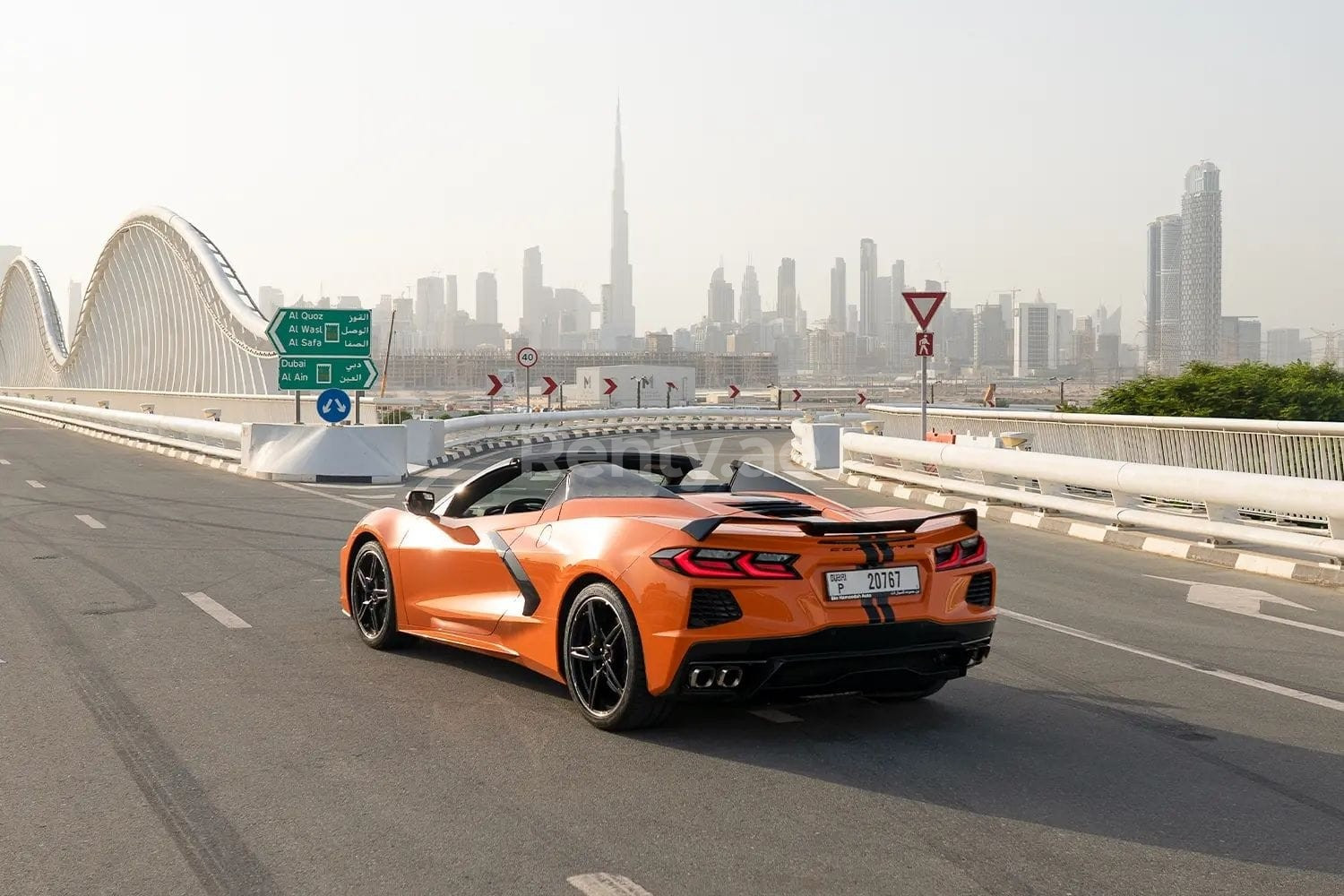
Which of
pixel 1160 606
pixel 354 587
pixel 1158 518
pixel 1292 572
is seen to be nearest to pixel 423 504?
pixel 354 587

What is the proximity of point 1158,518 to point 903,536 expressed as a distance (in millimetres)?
9531

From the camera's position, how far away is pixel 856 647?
6020mm

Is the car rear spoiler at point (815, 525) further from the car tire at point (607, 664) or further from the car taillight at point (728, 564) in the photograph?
the car tire at point (607, 664)

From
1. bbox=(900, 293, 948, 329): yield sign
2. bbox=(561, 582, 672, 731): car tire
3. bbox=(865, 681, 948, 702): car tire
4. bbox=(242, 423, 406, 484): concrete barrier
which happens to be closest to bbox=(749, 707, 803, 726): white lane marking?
bbox=(865, 681, 948, 702): car tire

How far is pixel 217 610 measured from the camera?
9883mm

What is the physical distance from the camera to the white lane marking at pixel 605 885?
4.21 meters

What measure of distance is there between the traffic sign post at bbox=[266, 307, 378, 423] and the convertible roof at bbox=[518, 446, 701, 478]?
867 inches

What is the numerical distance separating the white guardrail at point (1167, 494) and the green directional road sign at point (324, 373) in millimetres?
13019

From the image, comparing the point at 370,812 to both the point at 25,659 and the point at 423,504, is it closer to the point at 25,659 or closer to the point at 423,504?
the point at 423,504

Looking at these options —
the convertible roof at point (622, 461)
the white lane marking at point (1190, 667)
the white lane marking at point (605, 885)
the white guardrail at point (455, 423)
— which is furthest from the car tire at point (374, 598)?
the white guardrail at point (455, 423)

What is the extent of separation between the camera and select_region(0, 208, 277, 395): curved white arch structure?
76500mm

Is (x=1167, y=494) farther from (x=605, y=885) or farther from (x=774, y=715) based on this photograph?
(x=605, y=885)

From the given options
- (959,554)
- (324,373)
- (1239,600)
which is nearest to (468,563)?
(959,554)

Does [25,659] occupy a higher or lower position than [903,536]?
lower
